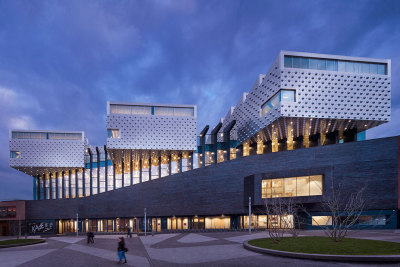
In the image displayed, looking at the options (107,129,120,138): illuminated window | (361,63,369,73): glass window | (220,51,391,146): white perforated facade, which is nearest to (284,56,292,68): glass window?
(220,51,391,146): white perforated facade

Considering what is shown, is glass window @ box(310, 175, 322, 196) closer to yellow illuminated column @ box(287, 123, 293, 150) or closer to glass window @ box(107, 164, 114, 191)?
yellow illuminated column @ box(287, 123, 293, 150)

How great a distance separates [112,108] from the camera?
4959 centimetres

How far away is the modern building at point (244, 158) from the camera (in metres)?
28.3

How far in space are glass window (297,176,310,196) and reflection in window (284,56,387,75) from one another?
16.6 m

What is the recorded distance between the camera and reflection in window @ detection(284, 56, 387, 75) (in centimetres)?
3716

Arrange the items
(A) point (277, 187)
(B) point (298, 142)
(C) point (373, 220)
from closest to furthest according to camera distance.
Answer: (C) point (373, 220) → (A) point (277, 187) → (B) point (298, 142)

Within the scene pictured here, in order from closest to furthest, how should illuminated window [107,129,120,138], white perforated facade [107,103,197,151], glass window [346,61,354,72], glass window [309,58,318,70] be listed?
1. glass window [309,58,318,70]
2. glass window [346,61,354,72]
3. white perforated facade [107,103,197,151]
4. illuminated window [107,129,120,138]

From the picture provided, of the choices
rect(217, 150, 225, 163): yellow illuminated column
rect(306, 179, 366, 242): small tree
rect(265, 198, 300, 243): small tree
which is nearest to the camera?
rect(306, 179, 366, 242): small tree

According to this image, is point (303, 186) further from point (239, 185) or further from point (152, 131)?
point (152, 131)

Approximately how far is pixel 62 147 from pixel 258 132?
44596 millimetres

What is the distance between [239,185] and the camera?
34.9 m


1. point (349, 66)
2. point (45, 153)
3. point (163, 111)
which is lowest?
point (45, 153)

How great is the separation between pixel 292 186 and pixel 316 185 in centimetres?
264

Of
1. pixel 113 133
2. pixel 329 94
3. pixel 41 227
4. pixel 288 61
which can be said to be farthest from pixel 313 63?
pixel 41 227
